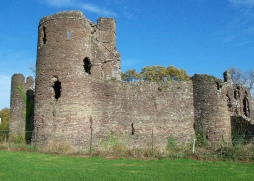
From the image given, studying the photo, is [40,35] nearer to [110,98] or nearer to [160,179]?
[110,98]

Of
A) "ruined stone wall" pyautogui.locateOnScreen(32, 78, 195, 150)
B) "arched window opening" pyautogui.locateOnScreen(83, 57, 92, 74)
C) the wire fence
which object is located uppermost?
"arched window opening" pyautogui.locateOnScreen(83, 57, 92, 74)

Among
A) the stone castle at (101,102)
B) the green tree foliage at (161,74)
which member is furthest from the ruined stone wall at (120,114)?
the green tree foliage at (161,74)

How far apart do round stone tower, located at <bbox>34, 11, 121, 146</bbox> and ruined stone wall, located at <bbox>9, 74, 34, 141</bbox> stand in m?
6.36

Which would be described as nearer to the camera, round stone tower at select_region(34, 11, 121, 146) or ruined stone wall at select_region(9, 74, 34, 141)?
round stone tower at select_region(34, 11, 121, 146)

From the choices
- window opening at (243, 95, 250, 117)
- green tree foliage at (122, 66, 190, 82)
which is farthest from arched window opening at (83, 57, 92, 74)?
green tree foliage at (122, 66, 190, 82)

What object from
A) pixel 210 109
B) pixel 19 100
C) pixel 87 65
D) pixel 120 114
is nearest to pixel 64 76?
pixel 87 65

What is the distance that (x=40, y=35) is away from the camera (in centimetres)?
2366

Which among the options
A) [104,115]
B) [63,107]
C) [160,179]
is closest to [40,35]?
[63,107]

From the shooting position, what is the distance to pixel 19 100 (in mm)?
29859

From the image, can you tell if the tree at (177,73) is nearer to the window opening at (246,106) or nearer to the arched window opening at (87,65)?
the window opening at (246,106)

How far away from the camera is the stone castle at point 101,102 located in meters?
21.9

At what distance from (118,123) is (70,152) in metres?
4.93

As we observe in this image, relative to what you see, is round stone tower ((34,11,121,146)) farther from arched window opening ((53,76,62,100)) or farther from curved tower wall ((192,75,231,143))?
curved tower wall ((192,75,231,143))

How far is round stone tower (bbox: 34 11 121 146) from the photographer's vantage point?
71.0 feet
